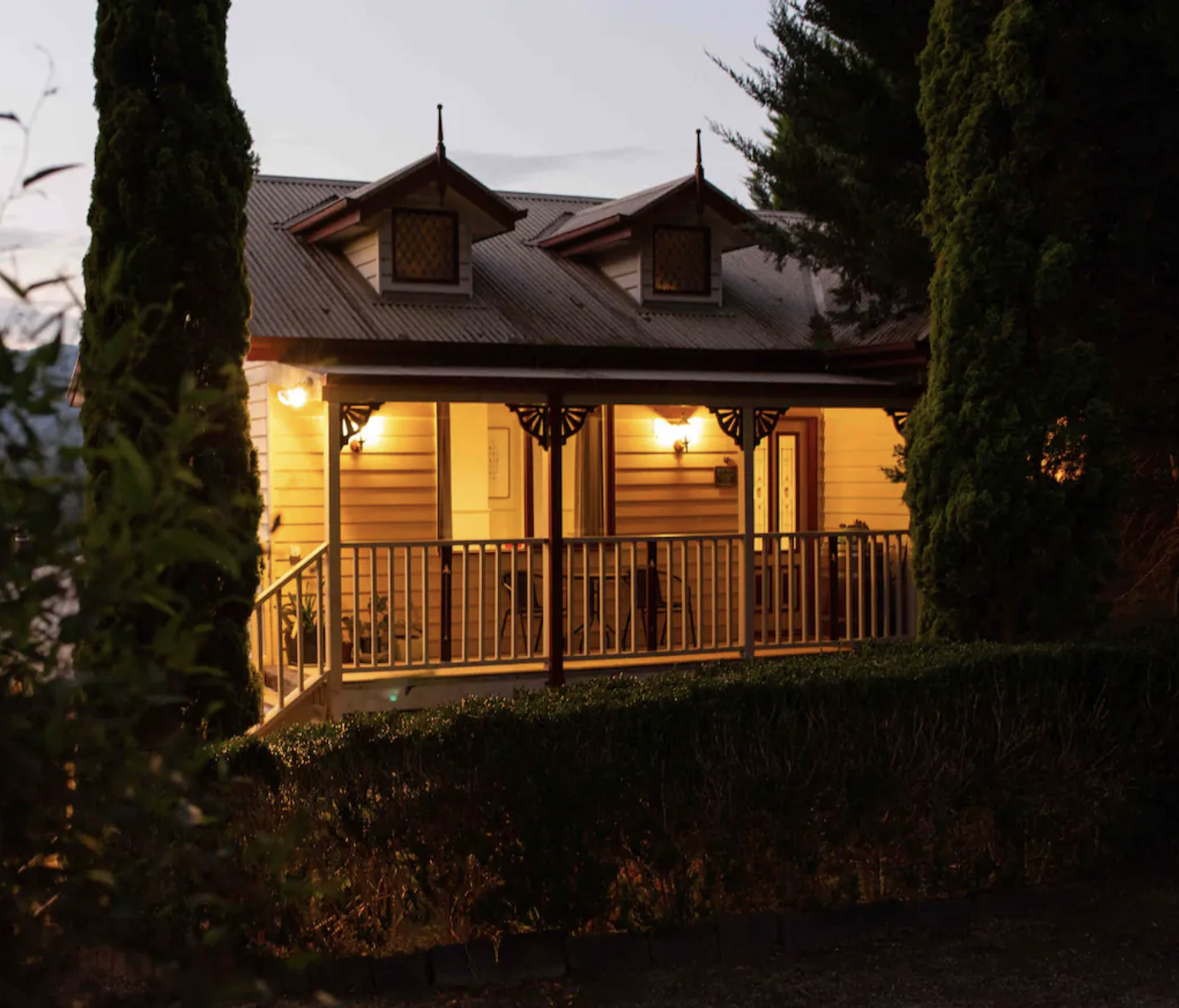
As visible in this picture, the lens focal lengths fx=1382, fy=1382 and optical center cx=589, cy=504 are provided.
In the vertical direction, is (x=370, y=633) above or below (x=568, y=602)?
below

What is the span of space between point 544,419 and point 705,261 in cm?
487

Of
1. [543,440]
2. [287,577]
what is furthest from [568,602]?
[287,577]

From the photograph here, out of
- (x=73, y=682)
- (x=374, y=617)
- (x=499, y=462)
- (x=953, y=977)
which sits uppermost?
(x=499, y=462)

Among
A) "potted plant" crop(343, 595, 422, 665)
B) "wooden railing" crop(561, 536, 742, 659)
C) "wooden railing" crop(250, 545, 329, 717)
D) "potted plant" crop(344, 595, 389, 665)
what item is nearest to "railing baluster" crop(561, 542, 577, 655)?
"wooden railing" crop(561, 536, 742, 659)

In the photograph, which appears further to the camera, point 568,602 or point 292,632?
point 292,632

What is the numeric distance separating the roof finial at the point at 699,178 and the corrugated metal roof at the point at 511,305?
32 centimetres

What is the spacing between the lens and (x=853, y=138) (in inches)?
506

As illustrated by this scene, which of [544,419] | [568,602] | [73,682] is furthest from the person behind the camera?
[568,602]

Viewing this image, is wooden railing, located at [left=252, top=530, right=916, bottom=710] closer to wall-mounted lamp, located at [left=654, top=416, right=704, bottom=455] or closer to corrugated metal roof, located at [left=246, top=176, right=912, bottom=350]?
wall-mounted lamp, located at [left=654, top=416, right=704, bottom=455]

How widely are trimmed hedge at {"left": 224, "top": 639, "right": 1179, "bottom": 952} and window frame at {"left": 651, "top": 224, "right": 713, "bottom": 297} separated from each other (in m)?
8.78

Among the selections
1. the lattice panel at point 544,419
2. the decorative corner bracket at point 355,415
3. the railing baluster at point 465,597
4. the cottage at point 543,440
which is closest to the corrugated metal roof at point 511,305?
the cottage at point 543,440

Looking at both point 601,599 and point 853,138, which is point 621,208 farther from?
point 601,599

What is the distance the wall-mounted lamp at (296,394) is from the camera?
11.5m

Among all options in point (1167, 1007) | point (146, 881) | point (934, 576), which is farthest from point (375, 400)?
point (146, 881)
